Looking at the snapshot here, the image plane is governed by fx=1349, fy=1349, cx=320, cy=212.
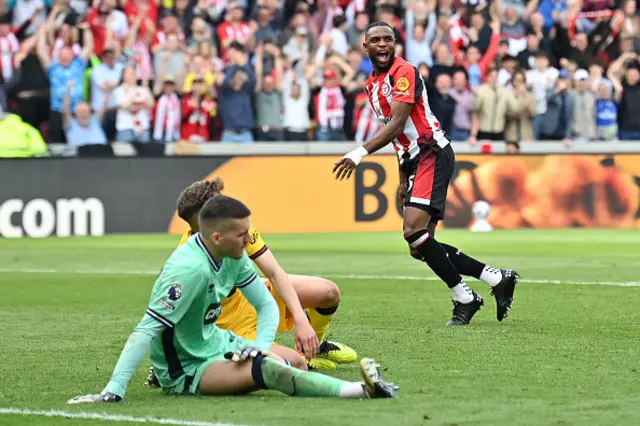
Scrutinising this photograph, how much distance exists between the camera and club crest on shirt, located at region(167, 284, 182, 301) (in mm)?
6559

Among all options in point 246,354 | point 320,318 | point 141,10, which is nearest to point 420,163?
point 320,318

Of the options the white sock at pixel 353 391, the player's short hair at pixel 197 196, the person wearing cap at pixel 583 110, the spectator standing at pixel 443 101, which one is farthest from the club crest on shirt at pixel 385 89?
the person wearing cap at pixel 583 110

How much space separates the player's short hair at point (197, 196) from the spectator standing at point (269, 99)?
16331 mm

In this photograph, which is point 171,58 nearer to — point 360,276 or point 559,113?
point 559,113

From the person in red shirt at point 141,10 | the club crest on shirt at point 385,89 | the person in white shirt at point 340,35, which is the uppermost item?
the person in red shirt at point 141,10

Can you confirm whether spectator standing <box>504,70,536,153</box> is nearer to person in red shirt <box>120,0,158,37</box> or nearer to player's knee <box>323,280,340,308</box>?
person in red shirt <box>120,0,158,37</box>

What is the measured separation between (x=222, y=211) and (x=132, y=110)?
54.1ft

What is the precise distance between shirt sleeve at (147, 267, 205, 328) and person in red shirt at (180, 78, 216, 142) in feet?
54.0

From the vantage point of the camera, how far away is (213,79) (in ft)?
76.2

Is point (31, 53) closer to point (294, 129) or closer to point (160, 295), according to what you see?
point (294, 129)

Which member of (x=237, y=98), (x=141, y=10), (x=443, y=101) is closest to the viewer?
(x=237, y=98)

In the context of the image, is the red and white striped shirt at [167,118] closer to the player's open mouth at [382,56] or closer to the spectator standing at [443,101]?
the spectator standing at [443,101]

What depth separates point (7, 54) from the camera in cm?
2233

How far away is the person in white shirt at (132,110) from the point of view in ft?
73.5
